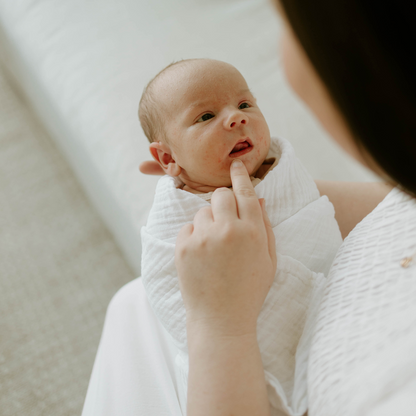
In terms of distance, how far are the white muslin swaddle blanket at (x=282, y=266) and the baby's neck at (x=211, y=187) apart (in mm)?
25

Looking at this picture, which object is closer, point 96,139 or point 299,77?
point 299,77

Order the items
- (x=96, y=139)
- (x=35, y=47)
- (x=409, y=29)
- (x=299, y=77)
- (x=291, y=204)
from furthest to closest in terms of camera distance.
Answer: (x=35, y=47)
(x=96, y=139)
(x=291, y=204)
(x=299, y=77)
(x=409, y=29)

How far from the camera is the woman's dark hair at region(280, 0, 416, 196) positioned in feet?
1.02

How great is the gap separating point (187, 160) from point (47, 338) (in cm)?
98

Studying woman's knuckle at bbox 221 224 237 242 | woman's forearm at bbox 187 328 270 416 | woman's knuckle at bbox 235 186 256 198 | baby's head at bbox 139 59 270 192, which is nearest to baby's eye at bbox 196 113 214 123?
baby's head at bbox 139 59 270 192

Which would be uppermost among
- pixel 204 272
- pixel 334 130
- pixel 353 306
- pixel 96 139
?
pixel 96 139

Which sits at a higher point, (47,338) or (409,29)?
(409,29)

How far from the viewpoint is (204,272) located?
1.69ft

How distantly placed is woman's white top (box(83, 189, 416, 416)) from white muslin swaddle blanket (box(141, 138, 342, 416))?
0.04 meters

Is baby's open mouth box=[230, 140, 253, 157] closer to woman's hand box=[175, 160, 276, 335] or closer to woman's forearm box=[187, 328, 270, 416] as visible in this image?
woman's hand box=[175, 160, 276, 335]

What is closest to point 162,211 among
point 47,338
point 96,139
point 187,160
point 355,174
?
point 187,160

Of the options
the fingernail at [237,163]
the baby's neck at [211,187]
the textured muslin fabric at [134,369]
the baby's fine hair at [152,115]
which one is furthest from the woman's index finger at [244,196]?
the textured muslin fabric at [134,369]

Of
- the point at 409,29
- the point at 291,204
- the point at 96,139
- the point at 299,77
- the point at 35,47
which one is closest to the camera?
the point at 409,29

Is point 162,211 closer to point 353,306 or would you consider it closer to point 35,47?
point 353,306
